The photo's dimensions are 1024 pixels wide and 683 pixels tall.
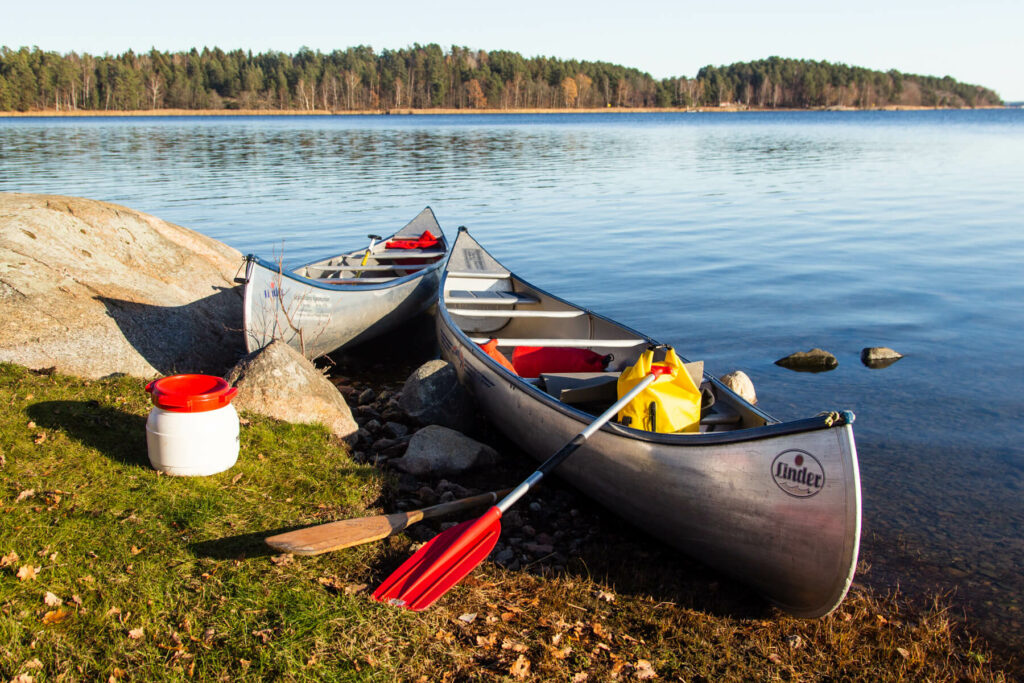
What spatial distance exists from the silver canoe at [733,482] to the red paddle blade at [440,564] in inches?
42.3

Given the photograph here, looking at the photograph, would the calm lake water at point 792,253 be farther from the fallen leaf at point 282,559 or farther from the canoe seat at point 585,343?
the fallen leaf at point 282,559

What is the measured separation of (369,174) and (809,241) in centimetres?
2093

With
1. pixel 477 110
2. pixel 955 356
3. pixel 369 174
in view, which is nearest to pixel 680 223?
pixel 955 356

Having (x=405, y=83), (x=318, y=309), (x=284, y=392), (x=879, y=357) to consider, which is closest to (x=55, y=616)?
(x=284, y=392)

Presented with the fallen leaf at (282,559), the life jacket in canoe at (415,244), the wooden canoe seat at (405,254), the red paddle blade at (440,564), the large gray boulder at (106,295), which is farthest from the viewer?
the life jacket in canoe at (415,244)

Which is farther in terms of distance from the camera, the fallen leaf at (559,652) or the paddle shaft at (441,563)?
the paddle shaft at (441,563)

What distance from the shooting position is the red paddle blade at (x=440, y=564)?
436cm

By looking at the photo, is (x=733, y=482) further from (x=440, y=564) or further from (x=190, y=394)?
(x=190, y=394)

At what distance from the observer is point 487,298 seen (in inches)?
411

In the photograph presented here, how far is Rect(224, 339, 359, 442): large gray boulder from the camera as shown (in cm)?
652

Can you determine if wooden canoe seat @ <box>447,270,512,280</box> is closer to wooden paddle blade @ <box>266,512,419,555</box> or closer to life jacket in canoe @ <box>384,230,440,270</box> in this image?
life jacket in canoe @ <box>384,230,440,270</box>

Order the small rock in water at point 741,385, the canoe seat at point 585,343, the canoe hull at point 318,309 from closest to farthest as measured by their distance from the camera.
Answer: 1. the canoe seat at point 585,343
2. the canoe hull at point 318,309
3. the small rock in water at point 741,385

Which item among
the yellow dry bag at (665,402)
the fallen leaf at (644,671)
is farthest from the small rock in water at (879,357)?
the fallen leaf at (644,671)

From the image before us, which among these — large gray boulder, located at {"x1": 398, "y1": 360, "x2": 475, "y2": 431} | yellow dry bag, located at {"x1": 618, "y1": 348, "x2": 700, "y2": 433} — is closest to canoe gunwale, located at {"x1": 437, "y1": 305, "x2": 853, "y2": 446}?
yellow dry bag, located at {"x1": 618, "y1": 348, "x2": 700, "y2": 433}
